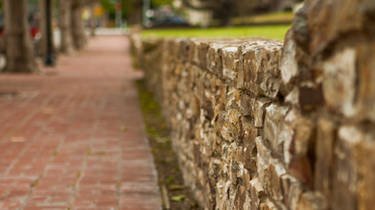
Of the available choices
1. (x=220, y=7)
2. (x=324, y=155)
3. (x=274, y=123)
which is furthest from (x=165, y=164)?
(x=220, y=7)

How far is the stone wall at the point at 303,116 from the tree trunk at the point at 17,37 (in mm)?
13222

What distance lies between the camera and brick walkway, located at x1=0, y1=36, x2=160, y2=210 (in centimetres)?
520

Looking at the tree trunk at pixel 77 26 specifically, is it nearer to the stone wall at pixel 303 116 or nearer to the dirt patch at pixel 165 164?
the dirt patch at pixel 165 164

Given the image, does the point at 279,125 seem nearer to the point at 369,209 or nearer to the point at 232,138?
the point at 369,209

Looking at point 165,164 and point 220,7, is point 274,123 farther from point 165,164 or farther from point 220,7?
point 220,7

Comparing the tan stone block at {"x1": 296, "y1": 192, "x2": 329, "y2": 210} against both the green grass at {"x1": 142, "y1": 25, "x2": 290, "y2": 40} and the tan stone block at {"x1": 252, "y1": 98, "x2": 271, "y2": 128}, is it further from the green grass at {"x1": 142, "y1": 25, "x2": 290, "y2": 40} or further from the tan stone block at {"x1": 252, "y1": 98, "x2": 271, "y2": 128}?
the green grass at {"x1": 142, "y1": 25, "x2": 290, "y2": 40}

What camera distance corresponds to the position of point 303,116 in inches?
82.3

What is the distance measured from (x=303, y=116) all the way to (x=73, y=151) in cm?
525

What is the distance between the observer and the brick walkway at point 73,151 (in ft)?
17.1

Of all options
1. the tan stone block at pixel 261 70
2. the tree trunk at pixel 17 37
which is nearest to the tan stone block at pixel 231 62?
the tan stone block at pixel 261 70

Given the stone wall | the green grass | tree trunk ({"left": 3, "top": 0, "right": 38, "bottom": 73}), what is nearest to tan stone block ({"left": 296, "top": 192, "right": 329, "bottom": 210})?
the stone wall

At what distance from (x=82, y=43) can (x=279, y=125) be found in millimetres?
29318

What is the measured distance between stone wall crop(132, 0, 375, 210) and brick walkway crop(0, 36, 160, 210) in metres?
1.53

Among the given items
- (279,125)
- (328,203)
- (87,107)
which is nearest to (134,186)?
(279,125)
